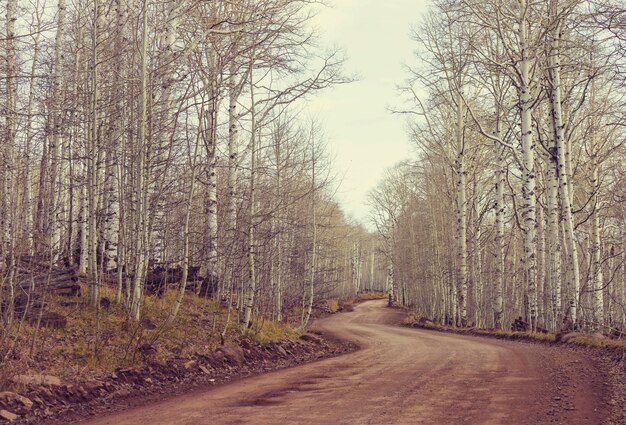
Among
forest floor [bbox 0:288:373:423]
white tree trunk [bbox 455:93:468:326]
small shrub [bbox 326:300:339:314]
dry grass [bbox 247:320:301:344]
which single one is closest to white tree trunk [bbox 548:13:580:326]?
white tree trunk [bbox 455:93:468:326]

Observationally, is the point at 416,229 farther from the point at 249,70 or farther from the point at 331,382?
the point at 331,382

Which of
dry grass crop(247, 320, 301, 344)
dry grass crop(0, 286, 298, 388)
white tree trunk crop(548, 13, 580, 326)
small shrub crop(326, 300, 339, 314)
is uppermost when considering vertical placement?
white tree trunk crop(548, 13, 580, 326)

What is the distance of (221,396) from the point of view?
810cm

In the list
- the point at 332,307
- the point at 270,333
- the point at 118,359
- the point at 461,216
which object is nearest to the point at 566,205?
the point at 461,216

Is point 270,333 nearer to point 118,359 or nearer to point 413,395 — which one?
point 118,359

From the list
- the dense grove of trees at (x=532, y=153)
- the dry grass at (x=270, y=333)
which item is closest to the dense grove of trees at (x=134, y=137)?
the dry grass at (x=270, y=333)

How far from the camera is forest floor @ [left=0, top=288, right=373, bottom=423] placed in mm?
7391

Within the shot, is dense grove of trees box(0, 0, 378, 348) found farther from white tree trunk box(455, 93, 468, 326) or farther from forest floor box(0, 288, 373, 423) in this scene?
white tree trunk box(455, 93, 468, 326)

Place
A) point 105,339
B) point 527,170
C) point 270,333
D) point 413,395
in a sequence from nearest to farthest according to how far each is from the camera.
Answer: point 413,395 → point 105,339 → point 270,333 → point 527,170

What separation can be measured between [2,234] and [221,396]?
4.31 m

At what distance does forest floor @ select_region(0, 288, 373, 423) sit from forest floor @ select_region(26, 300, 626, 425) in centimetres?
72

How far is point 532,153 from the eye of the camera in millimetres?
18625

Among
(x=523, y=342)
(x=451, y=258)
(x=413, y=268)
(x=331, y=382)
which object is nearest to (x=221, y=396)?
(x=331, y=382)

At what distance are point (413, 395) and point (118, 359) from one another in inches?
199
